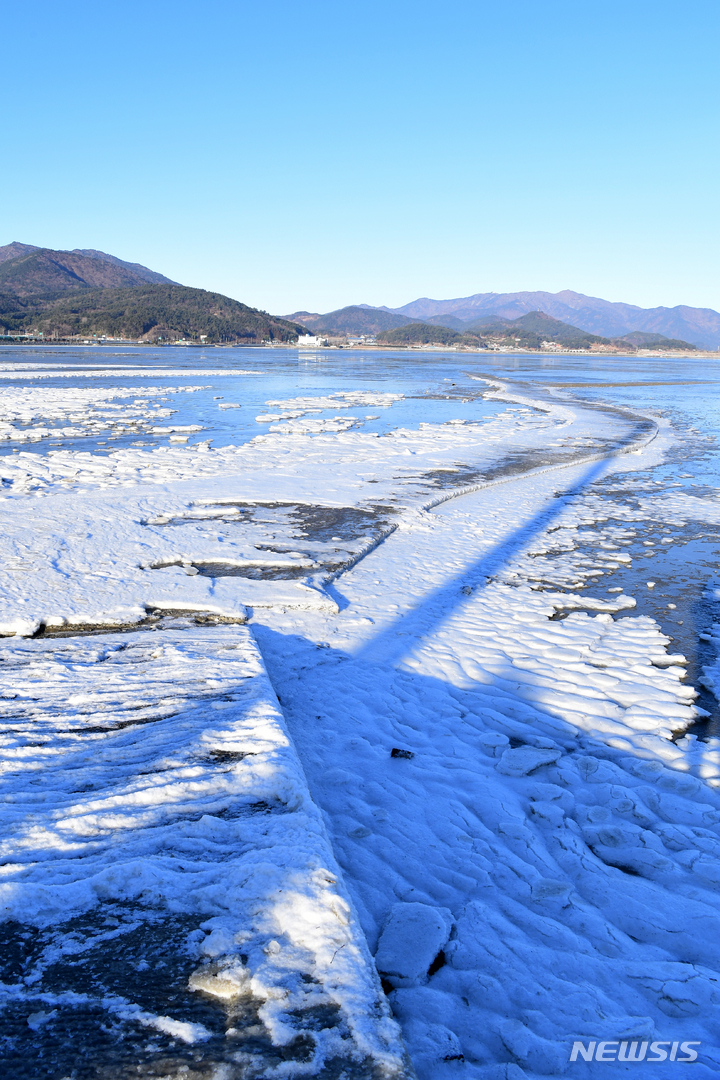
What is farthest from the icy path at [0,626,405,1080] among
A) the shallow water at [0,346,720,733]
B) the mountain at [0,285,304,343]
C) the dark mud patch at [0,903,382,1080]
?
the mountain at [0,285,304,343]

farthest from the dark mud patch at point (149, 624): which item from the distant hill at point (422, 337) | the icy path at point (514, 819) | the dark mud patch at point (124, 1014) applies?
the distant hill at point (422, 337)

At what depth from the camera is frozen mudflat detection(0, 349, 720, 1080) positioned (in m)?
1.81

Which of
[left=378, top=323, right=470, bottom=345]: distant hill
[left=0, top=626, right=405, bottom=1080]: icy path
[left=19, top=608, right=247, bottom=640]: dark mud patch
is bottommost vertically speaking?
[left=19, top=608, right=247, bottom=640]: dark mud patch

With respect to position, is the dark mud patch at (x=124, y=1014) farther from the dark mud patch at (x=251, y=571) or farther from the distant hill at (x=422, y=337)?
the distant hill at (x=422, y=337)

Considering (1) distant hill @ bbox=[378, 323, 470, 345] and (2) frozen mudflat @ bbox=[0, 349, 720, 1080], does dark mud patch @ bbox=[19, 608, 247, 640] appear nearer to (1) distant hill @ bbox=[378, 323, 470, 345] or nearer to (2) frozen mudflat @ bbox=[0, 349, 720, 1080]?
(2) frozen mudflat @ bbox=[0, 349, 720, 1080]

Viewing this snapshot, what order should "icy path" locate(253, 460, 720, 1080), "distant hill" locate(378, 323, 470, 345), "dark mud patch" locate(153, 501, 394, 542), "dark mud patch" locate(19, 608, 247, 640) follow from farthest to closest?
1. "distant hill" locate(378, 323, 470, 345)
2. "dark mud patch" locate(153, 501, 394, 542)
3. "dark mud patch" locate(19, 608, 247, 640)
4. "icy path" locate(253, 460, 720, 1080)

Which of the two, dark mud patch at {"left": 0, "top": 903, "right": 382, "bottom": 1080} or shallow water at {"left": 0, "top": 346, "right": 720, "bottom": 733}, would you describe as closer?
dark mud patch at {"left": 0, "top": 903, "right": 382, "bottom": 1080}

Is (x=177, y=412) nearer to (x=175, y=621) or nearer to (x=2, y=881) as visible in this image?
(x=175, y=621)

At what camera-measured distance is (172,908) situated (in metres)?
2.07

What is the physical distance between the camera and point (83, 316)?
131m

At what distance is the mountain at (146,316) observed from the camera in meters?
123

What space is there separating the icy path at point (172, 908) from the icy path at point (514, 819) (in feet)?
1.23

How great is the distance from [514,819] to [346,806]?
2.71 ft

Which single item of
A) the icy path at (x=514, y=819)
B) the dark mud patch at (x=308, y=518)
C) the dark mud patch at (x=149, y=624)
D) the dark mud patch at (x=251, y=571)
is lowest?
the icy path at (x=514, y=819)
